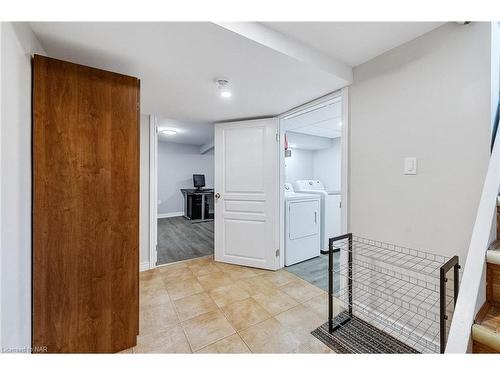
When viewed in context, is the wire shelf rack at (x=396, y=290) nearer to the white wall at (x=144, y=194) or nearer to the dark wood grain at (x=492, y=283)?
the dark wood grain at (x=492, y=283)

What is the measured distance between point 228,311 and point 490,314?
63.5 inches

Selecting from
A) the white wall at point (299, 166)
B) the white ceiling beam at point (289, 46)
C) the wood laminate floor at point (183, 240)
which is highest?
the white ceiling beam at point (289, 46)

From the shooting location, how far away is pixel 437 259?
4.41 feet

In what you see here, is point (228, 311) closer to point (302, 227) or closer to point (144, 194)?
point (302, 227)

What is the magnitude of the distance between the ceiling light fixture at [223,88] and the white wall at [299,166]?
2.45 metres

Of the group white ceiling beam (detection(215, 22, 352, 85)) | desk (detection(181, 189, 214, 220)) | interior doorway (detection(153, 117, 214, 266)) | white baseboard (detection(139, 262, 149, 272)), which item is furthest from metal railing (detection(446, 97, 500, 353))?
desk (detection(181, 189, 214, 220))

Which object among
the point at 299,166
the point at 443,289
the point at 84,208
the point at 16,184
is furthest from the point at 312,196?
the point at 16,184

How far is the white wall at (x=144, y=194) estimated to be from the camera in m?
2.64

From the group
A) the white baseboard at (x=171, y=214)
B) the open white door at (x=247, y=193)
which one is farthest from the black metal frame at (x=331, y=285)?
the white baseboard at (x=171, y=214)

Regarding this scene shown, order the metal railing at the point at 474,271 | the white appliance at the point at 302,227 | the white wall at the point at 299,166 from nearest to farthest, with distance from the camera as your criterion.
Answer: the metal railing at the point at 474,271 < the white appliance at the point at 302,227 < the white wall at the point at 299,166

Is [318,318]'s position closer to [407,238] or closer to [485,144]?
[407,238]

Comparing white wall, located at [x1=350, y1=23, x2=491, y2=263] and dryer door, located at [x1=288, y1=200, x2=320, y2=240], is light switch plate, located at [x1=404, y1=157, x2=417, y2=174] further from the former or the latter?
dryer door, located at [x1=288, y1=200, x2=320, y2=240]
